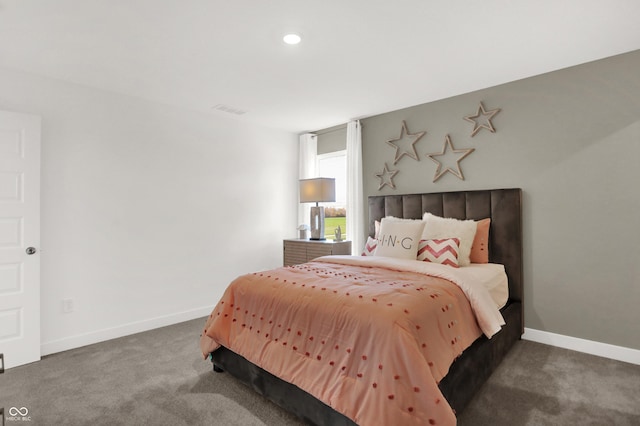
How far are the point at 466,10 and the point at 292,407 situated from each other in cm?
261

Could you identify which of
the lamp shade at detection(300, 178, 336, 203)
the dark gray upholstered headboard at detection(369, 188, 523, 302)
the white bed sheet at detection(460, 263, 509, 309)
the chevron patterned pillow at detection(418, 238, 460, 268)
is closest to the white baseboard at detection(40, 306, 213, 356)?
the lamp shade at detection(300, 178, 336, 203)

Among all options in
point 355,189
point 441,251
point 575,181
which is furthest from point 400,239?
point 575,181

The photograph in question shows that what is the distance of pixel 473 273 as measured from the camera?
→ 9.23 ft

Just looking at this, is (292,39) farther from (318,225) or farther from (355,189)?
(318,225)

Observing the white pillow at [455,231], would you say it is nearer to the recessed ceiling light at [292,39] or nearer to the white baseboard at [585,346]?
the white baseboard at [585,346]

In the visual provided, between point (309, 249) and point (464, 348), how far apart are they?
8.69ft

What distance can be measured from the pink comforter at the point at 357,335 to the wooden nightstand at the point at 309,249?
1616 mm

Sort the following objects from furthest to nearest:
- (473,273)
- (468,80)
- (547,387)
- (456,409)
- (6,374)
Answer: (468,80) < (473,273) < (6,374) < (547,387) < (456,409)

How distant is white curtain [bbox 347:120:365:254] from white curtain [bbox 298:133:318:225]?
0.77 meters

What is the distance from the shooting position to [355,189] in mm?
4523

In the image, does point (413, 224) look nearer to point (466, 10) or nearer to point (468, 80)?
point (468, 80)

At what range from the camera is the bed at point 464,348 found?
1.81 meters

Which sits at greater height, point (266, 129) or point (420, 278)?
point (266, 129)

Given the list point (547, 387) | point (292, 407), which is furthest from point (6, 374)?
point (547, 387)
